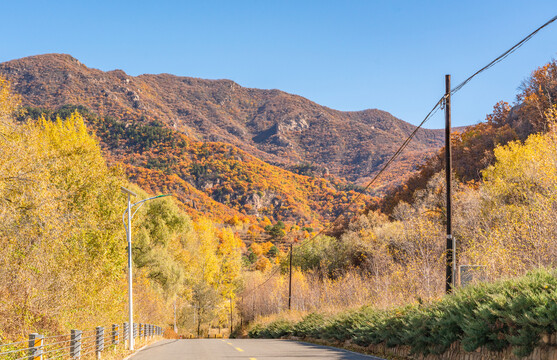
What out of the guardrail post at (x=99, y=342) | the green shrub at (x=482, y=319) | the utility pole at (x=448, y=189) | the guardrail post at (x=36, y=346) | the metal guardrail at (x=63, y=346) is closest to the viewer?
the green shrub at (x=482, y=319)

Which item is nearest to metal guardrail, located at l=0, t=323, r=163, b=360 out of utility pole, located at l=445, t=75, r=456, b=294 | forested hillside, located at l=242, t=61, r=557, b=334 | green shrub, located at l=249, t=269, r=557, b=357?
green shrub, located at l=249, t=269, r=557, b=357

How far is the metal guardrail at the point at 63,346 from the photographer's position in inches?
426

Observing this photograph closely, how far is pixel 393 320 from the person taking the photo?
51.9 feet

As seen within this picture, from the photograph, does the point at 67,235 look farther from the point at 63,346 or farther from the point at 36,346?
the point at 36,346

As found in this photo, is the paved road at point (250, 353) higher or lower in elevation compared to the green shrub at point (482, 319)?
lower

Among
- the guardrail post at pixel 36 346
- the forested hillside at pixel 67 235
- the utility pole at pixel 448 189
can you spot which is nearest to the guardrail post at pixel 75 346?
the forested hillside at pixel 67 235

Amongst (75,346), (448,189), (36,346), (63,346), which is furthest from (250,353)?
(448,189)

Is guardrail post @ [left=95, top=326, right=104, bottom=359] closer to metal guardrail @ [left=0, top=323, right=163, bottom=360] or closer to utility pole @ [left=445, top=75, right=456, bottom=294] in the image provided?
metal guardrail @ [left=0, top=323, right=163, bottom=360]

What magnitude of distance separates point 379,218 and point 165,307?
3003 cm

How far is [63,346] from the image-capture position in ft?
54.6

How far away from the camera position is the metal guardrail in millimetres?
10812

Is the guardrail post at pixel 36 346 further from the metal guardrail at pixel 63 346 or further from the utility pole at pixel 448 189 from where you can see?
the utility pole at pixel 448 189

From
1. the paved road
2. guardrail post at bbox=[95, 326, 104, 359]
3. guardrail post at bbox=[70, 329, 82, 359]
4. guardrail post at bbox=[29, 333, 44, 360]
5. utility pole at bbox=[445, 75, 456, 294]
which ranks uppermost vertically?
utility pole at bbox=[445, 75, 456, 294]

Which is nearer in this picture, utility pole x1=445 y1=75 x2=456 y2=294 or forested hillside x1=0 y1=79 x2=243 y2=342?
forested hillside x1=0 y1=79 x2=243 y2=342
